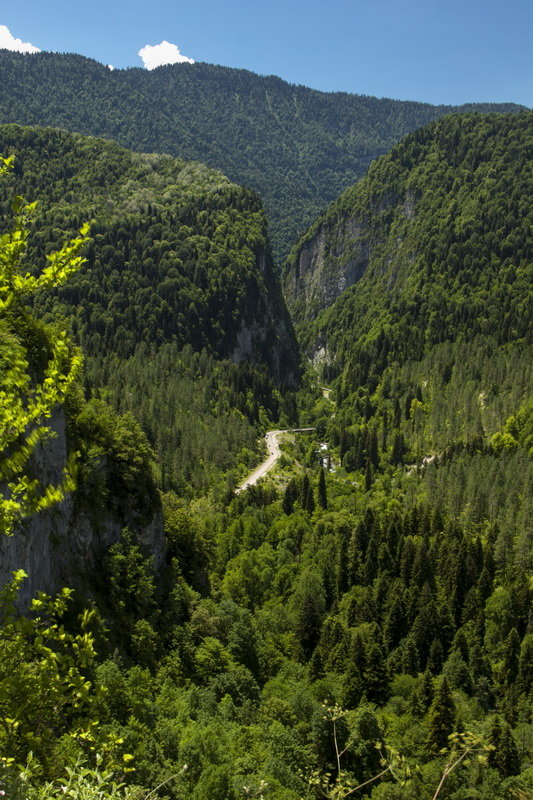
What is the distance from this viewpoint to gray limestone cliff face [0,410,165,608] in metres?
36.4

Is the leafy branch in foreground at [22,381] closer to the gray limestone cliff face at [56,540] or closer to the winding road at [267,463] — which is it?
the gray limestone cliff face at [56,540]

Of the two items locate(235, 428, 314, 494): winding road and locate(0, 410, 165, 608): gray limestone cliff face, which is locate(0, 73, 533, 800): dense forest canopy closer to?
locate(0, 410, 165, 608): gray limestone cliff face

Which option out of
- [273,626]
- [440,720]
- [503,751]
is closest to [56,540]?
[440,720]

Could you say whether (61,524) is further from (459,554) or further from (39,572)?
(459,554)

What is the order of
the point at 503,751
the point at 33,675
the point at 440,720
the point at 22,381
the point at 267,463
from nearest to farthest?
the point at 22,381 → the point at 33,675 → the point at 503,751 → the point at 440,720 → the point at 267,463

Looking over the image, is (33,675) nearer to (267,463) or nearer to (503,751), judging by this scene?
(503,751)

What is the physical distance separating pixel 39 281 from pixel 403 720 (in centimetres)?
7309

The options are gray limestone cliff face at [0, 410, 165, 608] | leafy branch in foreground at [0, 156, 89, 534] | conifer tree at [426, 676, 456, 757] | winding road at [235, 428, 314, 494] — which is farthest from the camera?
winding road at [235, 428, 314, 494]

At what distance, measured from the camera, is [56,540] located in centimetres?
4519

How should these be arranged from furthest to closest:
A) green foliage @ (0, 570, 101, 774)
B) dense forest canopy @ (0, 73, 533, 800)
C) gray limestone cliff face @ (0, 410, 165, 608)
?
gray limestone cliff face @ (0, 410, 165, 608) < dense forest canopy @ (0, 73, 533, 800) < green foliage @ (0, 570, 101, 774)

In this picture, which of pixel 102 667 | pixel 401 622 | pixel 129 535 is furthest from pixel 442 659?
pixel 102 667

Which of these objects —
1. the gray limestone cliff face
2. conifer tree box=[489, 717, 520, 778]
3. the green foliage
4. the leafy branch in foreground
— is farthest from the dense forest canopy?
the gray limestone cliff face

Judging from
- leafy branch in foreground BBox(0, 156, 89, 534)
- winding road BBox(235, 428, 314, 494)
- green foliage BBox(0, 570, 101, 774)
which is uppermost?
leafy branch in foreground BBox(0, 156, 89, 534)

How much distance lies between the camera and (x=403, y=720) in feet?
220
